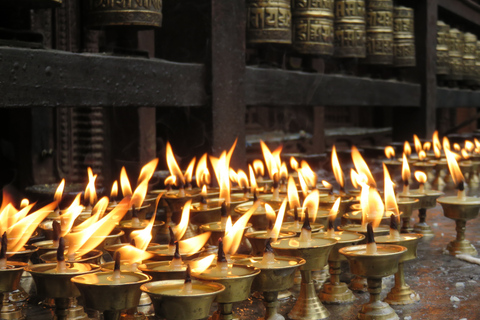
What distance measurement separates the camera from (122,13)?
261 centimetres

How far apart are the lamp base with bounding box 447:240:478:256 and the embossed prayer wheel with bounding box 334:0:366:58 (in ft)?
7.28

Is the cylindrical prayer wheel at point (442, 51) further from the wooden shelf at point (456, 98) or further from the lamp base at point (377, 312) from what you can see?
the lamp base at point (377, 312)

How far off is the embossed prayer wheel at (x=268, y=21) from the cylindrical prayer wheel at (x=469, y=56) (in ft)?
12.6

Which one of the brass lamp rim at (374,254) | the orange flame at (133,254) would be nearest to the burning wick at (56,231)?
the orange flame at (133,254)

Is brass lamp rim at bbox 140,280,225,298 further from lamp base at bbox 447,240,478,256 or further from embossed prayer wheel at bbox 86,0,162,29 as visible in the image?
embossed prayer wheel at bbox 86,0,162,29

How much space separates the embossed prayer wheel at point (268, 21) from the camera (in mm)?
3557

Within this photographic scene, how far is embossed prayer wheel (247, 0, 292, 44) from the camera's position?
3557 millimetres

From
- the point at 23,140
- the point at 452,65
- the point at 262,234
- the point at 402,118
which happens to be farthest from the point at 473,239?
the point at 452,65

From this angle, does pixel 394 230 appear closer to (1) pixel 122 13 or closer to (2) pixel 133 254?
(2) pixel 133 254

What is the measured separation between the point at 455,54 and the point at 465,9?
59 cm

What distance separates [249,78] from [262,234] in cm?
168

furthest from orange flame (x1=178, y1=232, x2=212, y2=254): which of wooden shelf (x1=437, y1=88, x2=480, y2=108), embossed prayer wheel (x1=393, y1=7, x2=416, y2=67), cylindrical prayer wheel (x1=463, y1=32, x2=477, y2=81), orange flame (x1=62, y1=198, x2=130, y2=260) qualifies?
cylindrical prayer wheel (x1=463, y1=32, x2=477, y2=81)

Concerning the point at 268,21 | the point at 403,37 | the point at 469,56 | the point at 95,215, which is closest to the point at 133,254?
the point at 95,215

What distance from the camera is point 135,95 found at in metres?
2.71
